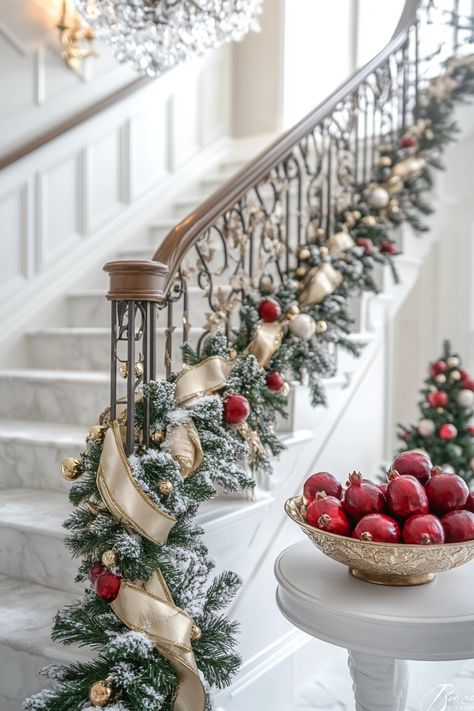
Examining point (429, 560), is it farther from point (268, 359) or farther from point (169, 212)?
point (169, 212)

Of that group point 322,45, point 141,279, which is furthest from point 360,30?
point 141,279

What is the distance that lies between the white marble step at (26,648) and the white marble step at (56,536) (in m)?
0.10

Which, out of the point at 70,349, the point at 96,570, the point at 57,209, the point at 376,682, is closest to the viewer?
the point at 376,682

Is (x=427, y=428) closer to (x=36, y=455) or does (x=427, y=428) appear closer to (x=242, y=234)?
(x=242, y=234)

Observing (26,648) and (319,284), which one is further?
(319,284)

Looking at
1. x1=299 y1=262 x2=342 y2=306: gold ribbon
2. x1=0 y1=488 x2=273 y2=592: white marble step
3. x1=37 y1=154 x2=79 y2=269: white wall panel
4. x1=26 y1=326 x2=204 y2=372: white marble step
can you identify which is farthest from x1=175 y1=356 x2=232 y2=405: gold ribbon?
x1=37 y1=154 x2=79 y2=269: white wall panel

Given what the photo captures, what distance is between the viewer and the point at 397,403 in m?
4.55

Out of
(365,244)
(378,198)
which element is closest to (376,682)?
(365,244)

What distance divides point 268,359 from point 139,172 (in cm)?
231

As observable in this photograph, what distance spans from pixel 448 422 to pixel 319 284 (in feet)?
3.67

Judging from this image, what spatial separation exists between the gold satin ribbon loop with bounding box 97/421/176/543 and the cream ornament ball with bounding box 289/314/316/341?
0.88 m

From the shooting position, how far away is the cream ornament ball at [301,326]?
7.61 feet

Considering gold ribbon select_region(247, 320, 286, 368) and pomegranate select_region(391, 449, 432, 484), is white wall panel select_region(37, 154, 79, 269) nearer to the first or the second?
gold ribbon select_region(247, 320, 286, 368)

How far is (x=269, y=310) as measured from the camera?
7.50ft
